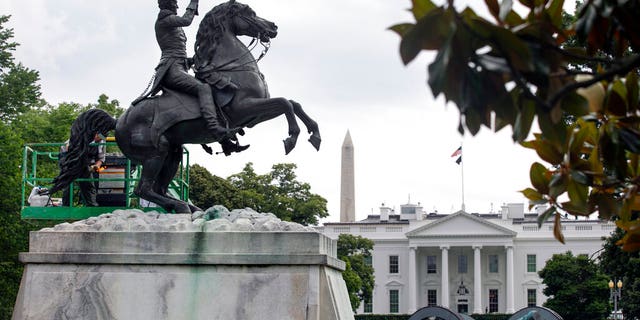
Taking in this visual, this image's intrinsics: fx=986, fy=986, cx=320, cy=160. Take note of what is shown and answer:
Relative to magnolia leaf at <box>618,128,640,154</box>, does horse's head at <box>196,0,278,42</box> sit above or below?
above

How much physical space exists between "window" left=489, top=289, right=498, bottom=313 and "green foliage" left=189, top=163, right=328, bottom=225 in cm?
4393

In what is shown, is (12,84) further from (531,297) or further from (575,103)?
(531,297)

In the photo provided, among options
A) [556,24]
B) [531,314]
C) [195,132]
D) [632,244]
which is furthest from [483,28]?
[531,314]

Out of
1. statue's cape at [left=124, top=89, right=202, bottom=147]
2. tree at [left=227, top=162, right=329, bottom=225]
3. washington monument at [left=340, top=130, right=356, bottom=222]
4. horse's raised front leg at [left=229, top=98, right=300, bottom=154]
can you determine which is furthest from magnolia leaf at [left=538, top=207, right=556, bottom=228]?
washington monument at [left=340, top=130, right=356, bottom=222]

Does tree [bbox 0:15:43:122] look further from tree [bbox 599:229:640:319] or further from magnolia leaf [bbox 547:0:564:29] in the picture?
magnolia leaf [bbox 547:0:564:29]

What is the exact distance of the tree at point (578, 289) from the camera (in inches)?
2259

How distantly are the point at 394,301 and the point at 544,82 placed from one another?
294 ft

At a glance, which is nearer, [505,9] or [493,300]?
[505,9]

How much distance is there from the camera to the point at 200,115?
9484 mm

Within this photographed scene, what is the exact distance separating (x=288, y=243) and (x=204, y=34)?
2.54m

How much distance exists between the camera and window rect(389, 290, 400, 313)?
90.1 meters

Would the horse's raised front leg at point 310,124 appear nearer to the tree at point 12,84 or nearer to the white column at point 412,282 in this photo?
the tree at point 12,84

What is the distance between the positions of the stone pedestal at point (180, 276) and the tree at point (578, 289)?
5041 cm

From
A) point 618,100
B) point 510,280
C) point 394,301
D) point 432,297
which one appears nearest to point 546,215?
point 618,100
